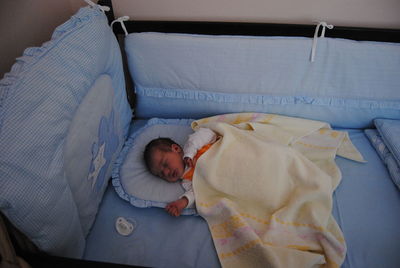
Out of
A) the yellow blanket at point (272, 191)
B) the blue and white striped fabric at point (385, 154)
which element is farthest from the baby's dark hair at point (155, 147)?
the blue and white striped fabric at point (385, 154)

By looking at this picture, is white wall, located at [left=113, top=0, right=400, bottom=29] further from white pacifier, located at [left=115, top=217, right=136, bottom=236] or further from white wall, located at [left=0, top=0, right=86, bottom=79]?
white pacifier, located at [left=115, top=217, right=136, bottom=236]

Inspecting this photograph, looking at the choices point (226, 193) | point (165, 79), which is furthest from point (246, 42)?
point (226, 193)

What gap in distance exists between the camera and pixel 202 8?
1.20 m

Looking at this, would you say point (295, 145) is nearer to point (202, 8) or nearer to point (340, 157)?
point (340, 157)

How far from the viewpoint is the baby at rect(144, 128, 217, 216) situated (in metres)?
1.09

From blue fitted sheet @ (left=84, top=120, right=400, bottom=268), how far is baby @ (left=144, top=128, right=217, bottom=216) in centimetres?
12

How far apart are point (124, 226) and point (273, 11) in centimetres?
101

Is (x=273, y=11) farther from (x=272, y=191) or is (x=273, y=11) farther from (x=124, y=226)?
(x=124, y=226)

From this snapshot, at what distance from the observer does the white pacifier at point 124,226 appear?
993mm

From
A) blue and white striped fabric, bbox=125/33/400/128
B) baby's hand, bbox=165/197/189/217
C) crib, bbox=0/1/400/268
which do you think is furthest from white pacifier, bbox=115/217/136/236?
blue and white striped fabric, bbox=125/33/400/128

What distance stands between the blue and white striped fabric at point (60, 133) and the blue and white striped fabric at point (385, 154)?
42.5 inches

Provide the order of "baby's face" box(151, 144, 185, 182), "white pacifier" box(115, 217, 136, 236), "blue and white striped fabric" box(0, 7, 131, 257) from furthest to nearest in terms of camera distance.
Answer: "baby's face" box(151, 144, 185, 182) → "white pacifier" box(115, 217, 136, 236) → "blue and white striped fabric" box(0, 7, 131, 257)

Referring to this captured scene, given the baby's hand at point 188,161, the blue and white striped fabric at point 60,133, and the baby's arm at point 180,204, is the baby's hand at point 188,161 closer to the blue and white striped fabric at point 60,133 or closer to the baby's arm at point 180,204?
the baby's arm at point 180,204

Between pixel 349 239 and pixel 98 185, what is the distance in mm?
871
